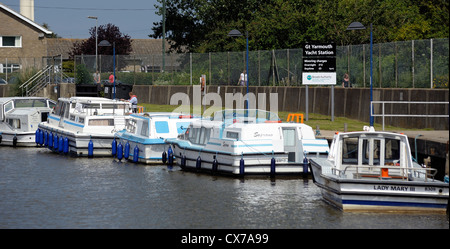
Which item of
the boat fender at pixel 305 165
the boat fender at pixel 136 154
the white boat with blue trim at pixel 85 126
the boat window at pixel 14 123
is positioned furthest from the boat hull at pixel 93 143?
the boat fender at pixel 305 165

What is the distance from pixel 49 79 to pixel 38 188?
120 ft

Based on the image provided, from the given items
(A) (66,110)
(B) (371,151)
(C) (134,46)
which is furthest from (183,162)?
(C) (134,46)

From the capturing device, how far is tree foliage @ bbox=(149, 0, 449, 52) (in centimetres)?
5531

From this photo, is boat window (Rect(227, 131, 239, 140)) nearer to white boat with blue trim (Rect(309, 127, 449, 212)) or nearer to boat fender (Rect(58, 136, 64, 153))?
white boat with blue trim (Rect(309, 127, 449, 212))

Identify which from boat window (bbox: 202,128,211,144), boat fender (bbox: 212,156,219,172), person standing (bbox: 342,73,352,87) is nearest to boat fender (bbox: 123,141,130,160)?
boat window (bbox: 202,128,211,144)

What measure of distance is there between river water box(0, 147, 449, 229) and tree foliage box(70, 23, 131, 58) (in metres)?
66.5

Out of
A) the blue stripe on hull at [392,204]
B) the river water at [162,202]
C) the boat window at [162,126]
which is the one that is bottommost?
the river water at [162,202]

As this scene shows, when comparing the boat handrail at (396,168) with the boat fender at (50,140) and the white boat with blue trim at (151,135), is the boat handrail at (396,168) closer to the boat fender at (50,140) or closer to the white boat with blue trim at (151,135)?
the white boat with blue trim at (151,135)

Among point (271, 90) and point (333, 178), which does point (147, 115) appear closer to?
point (333, 178)

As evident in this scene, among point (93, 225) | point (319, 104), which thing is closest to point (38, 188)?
point (93, 225)

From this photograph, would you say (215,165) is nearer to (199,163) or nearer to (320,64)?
(199,163)

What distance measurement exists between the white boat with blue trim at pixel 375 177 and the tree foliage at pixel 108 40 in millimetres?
76154

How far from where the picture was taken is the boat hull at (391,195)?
71.2 feet

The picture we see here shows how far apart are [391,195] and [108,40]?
81.3 meters
